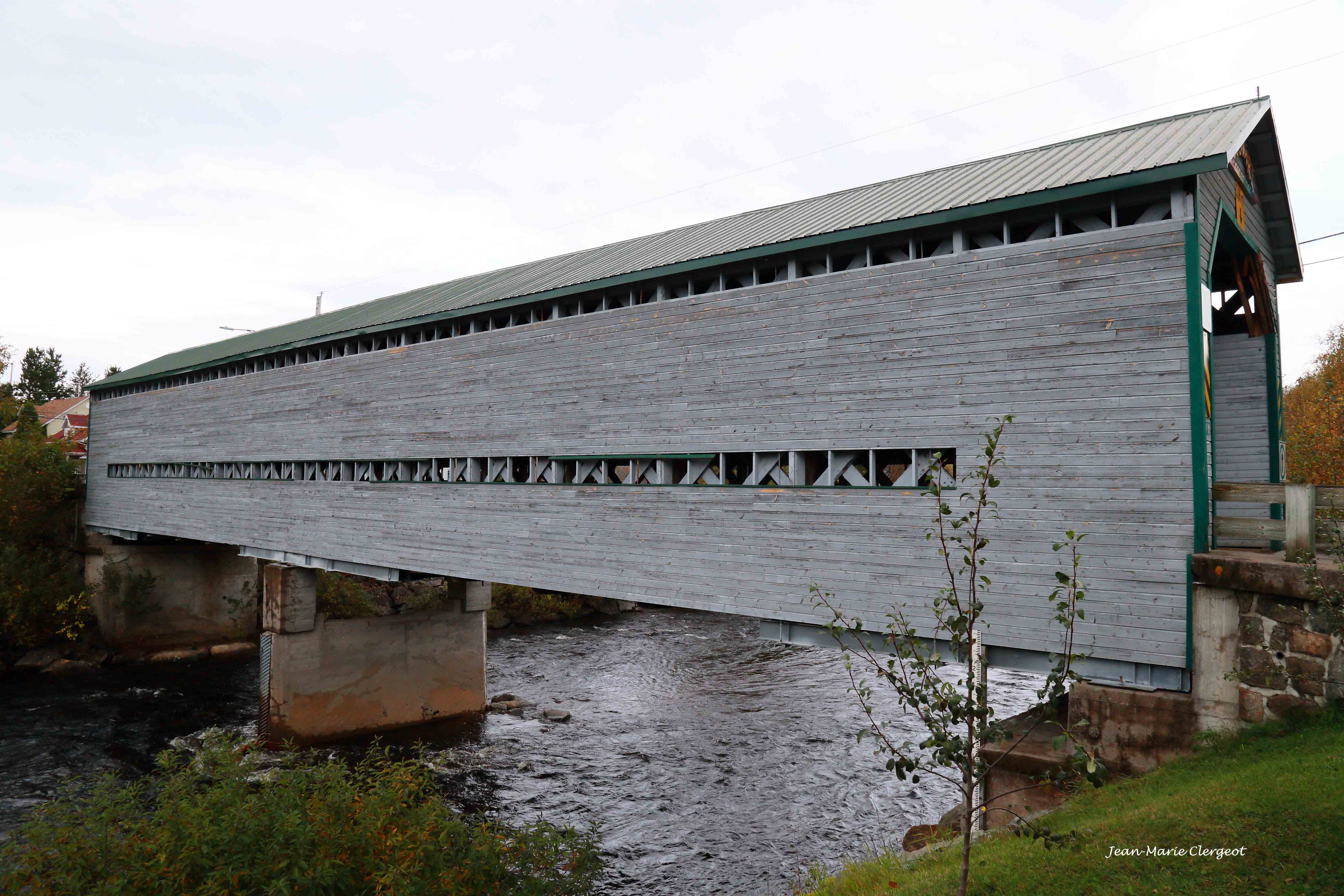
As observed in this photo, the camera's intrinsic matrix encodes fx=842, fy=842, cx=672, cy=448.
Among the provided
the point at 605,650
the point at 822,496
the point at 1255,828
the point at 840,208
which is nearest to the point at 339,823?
the point at 822,496

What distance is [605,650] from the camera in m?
26.5

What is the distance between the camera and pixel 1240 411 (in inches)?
446

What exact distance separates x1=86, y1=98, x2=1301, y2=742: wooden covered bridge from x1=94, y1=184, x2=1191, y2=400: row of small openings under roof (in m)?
0.04

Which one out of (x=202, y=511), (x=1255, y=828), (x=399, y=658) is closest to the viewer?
(x=1255, y=828)

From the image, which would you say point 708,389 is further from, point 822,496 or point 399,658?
point 399,658

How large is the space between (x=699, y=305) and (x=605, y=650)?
705 inches

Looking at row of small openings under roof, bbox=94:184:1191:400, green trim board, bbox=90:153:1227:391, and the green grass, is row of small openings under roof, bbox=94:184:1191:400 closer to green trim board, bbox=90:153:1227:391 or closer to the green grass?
green trim board, bbox=90:153:1227:391

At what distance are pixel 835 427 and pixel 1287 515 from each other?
162 inches

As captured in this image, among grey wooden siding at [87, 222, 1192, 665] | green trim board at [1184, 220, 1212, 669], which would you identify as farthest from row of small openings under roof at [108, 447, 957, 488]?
green trim board at [1184, 220, 1212, 669]

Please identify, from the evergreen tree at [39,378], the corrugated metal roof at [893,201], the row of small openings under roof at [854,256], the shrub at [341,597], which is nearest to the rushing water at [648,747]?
the shrub at [341,597]

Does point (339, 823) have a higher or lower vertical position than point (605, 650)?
higher

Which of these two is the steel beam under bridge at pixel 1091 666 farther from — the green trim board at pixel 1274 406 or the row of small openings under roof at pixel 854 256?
the green trim board at pixel 1274 406

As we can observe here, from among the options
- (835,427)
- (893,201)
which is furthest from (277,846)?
(893,201)

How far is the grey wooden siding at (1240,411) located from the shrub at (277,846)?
954cm
